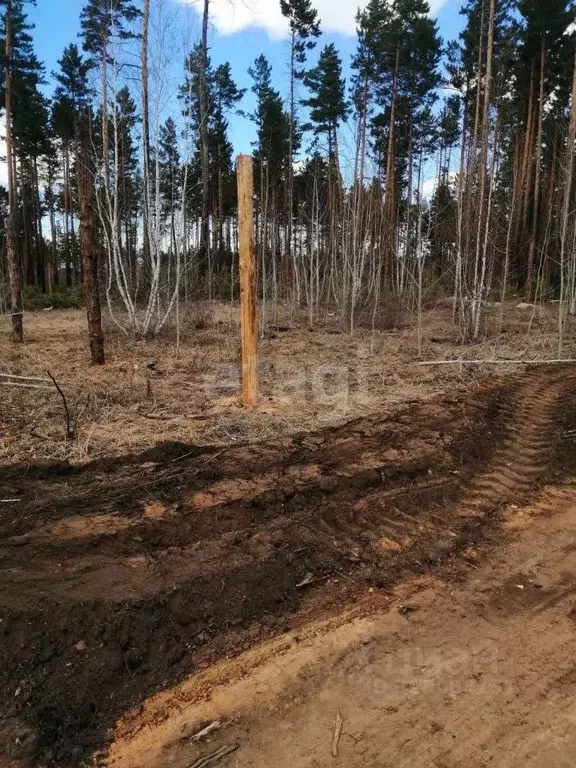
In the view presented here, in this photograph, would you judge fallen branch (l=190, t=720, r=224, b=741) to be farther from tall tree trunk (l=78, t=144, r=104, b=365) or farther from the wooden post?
tall tree trunk (l=78, t=144, r=104, b=365)

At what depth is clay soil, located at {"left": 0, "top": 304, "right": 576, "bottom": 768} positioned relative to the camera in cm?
212

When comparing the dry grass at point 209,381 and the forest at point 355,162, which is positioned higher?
the forest at point 355,162

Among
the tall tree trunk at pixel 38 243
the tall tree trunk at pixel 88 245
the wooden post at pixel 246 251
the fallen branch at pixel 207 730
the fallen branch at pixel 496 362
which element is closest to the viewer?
the fallen branch at pixel 207 730

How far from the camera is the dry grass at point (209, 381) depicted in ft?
19.0

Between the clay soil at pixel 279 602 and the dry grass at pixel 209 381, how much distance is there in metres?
0.63

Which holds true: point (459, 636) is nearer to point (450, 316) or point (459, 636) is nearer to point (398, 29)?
point (450, 316)

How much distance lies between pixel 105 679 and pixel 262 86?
30.5m

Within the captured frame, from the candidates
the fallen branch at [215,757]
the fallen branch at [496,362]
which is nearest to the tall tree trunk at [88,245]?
the fallen branch at [496,362]

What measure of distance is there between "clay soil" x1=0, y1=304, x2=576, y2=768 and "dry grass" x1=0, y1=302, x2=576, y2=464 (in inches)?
24.8

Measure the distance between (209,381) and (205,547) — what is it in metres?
5.44

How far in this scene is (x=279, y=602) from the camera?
2.97 meters

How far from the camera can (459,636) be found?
2.68 metres

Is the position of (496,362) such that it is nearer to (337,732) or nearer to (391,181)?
(337,732)

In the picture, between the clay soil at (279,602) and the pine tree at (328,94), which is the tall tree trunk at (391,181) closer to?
the pine tree at (328,94)
